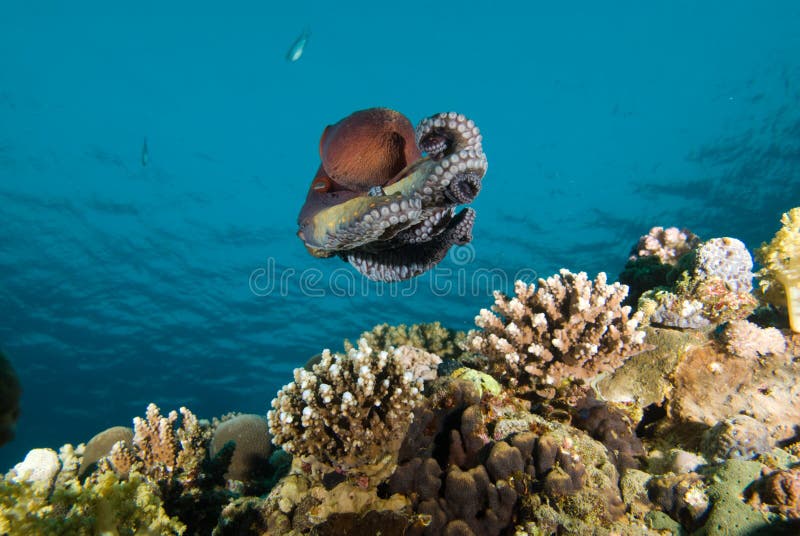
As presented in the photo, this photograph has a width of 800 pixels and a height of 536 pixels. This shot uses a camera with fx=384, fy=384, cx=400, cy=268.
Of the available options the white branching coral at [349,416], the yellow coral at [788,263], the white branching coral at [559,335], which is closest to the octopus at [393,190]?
the white branching coral at [349,416]

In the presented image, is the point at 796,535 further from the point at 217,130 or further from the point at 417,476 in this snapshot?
the point at 217,130

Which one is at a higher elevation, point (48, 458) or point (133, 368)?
point (133, 368)

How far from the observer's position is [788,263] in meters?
5.36

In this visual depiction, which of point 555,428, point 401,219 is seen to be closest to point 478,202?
point 555,428

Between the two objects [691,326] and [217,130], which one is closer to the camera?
[691,326]

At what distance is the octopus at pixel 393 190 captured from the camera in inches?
79.5

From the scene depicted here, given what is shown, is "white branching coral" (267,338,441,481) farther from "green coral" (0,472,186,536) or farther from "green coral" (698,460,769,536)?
"green coral" (698,460,769,536)

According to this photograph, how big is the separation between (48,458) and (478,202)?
22023 mm

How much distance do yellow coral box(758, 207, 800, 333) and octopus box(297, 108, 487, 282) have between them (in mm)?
5352

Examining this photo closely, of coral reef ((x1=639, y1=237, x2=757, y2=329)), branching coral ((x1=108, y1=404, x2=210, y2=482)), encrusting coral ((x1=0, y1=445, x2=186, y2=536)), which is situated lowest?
encrusting coral ((x1=0, y1=445, x2=186, y2=536))

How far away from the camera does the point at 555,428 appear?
385 cm

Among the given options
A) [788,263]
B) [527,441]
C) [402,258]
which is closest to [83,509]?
[402,258]

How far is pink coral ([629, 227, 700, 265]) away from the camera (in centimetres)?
→ 812

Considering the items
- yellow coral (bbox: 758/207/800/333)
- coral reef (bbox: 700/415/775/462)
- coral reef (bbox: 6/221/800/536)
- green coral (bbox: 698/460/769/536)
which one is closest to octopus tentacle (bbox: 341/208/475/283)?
coral reef (bbox: 6/221/800/536)
